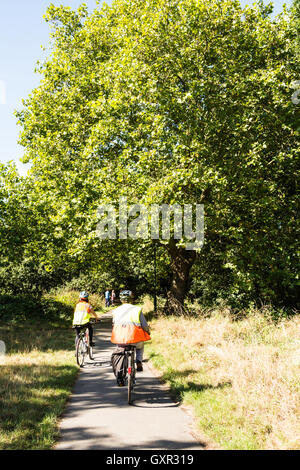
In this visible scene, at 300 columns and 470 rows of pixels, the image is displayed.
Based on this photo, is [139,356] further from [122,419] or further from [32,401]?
[32,401]

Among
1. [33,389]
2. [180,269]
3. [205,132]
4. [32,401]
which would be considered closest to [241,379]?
[32,401]

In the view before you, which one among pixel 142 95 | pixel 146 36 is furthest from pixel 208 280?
pixel 146 36

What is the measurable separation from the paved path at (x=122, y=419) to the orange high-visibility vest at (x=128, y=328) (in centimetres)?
112

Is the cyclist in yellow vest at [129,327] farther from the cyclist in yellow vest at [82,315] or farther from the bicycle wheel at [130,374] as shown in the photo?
the cyclist in yellow vest at [82,315]

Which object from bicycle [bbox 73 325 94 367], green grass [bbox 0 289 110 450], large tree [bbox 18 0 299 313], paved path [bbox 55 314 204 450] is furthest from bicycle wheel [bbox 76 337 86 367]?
large tree [bbox 18 0 299 313]

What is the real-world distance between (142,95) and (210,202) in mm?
5177

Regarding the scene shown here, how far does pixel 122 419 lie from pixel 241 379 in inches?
89.8

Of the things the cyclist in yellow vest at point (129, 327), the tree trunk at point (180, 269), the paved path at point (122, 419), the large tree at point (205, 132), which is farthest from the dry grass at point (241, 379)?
the tree trunk at point (180, 269)

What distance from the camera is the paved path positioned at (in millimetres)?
4483

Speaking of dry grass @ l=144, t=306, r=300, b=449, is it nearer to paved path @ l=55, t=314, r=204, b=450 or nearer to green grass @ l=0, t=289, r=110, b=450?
paved path @ l=55, t=314, r=204, b=450

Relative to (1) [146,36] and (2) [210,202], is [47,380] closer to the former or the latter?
(2) [210,202]

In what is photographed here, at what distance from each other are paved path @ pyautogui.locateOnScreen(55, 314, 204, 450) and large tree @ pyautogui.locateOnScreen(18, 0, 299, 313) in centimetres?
640

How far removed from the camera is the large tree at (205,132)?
1291 centimetres

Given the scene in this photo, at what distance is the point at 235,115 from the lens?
1310 cm
